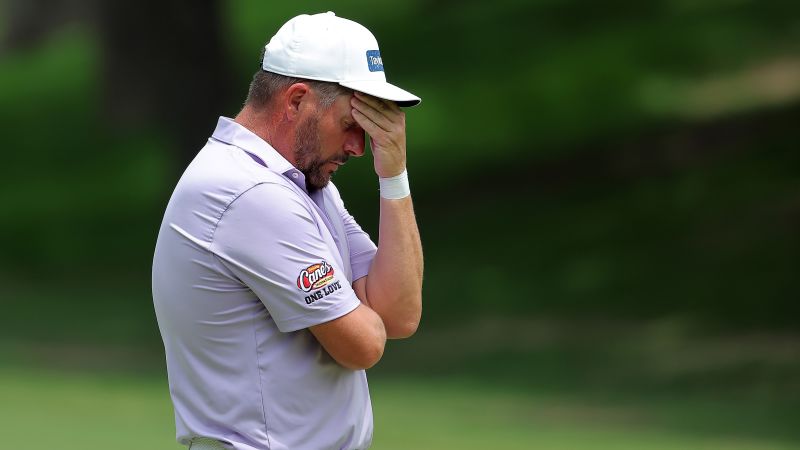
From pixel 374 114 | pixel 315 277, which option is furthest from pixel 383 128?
pixel 315 277

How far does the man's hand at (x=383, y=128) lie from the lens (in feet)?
10.3

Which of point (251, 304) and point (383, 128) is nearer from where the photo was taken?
point (251, 304)

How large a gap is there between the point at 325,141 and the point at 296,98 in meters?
0.11

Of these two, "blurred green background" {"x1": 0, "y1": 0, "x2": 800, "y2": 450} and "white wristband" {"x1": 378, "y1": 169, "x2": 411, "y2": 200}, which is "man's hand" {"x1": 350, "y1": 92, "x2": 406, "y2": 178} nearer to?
"white wristband" {"x1": 378, "y1": 169, "x2": 411, "y2": 200}

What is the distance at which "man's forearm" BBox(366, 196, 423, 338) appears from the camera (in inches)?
127

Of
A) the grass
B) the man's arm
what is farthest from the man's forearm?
the grass

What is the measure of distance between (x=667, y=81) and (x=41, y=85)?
36.0 feet

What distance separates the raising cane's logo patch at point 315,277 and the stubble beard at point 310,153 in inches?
8.6

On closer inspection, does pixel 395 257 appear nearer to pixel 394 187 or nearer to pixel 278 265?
pixel 394 187

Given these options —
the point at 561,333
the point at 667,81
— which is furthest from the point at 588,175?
the point at 561,333

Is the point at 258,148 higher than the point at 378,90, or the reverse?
the point at 378,90

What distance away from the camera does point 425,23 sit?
935 inches

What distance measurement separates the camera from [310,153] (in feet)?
10.3

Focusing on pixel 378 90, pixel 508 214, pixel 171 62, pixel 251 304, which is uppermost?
pixel 378 90
